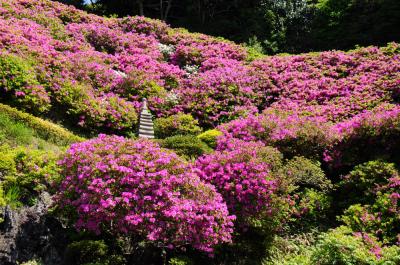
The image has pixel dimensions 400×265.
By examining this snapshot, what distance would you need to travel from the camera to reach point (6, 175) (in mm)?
8836

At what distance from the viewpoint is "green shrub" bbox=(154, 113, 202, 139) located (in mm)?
15383

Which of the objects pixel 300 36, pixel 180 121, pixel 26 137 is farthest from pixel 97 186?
pixel 300 36

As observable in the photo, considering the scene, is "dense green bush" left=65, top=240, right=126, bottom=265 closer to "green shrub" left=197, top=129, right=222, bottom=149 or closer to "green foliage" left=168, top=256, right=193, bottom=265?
"green foliage" left=168, top=256, right=193, bottom=265

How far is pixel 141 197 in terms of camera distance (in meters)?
7.87

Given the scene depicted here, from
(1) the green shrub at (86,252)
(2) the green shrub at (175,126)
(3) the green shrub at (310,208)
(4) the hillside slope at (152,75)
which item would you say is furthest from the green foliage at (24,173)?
(2) the green shrub at (175,126)

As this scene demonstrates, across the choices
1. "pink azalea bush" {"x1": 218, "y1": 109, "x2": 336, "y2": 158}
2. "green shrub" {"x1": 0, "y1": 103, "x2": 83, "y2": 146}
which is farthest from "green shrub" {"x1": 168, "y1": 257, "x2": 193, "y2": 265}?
"green shrub" {"x1": 0, "y1": 103, "x2": 83, "y2": 146}

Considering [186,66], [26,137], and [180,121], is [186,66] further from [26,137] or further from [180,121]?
[26,137]

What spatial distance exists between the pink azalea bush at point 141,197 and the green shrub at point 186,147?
3.13 m

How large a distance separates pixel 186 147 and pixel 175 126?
11.5 ft

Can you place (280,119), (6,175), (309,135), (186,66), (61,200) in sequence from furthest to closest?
(186,66)
(280,119)
(309,135)
(6,175)
(61,200)

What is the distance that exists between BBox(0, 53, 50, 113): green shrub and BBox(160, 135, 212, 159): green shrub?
13.9ft

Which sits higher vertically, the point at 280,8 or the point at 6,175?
the point at 280,8

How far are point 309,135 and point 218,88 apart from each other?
6.78 m

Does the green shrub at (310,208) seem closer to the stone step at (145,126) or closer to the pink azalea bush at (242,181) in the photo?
the pink azalea bush at (242,181)
